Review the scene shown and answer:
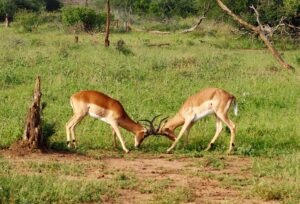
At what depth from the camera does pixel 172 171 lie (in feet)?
24.5

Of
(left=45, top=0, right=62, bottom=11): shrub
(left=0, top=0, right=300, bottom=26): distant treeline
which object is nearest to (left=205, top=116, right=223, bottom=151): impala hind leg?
(left=0, top=0, right=300, bottom=26): distant treeline

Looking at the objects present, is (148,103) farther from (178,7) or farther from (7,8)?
(178,7)

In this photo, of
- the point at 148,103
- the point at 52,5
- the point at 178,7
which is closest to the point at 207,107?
the point at 148,103

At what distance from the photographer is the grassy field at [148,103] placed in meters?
6.35

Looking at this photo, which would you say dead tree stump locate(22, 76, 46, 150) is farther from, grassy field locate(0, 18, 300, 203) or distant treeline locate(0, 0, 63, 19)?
distant treeline locate(0, 0, 63, 19)

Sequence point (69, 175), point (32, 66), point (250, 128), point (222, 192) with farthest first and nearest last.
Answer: point (32, 66) < point (250, 128) < point (69, 175) < point (222, 192)

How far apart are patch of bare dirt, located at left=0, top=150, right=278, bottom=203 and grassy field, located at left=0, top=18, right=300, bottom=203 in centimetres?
10

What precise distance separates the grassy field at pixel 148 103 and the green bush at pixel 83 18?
7536mm

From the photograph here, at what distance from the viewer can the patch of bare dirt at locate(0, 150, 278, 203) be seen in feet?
20.6

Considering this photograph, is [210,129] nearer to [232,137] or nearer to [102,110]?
[232,137]

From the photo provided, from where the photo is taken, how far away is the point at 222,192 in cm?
648

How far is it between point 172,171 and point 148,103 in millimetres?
4260

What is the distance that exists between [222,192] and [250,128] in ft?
12.0

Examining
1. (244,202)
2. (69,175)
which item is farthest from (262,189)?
(69,175)
